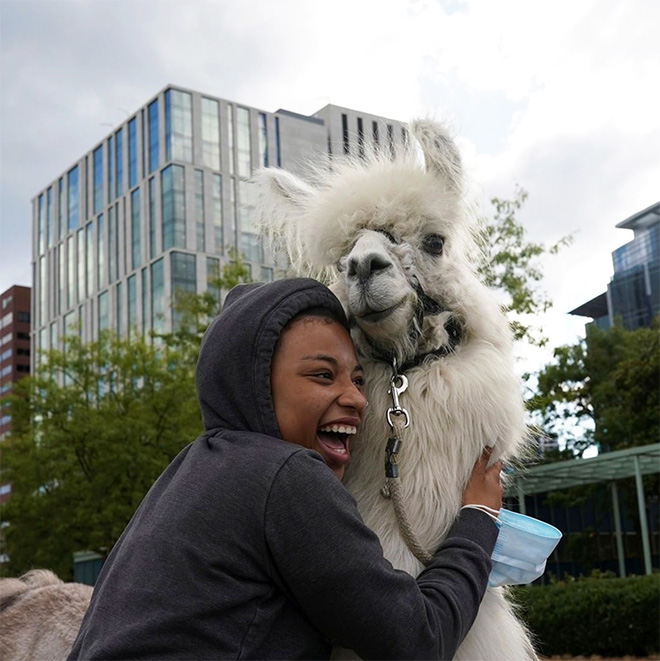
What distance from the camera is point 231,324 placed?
216 cm

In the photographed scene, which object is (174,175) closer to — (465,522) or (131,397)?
(131,397)

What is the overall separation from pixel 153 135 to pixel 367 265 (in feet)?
191

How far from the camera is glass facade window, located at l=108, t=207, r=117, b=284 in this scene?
64375 mm

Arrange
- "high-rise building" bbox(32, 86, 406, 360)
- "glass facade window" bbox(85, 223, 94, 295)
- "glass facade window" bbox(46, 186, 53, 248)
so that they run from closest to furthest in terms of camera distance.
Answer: "high-rise building" bbox(32, 86, 406, 360) < "glass facade window" bbox(85, 223, 94, 295) < "glass facade window" bbox(46, 186, 53, 248)

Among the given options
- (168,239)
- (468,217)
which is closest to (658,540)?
(468,217)

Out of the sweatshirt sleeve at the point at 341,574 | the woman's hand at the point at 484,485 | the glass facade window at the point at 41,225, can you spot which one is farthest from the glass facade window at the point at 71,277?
the sweatshirt sleeve at the point at 341,574

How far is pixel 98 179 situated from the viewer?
66.1 meters

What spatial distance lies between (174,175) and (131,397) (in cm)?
3606

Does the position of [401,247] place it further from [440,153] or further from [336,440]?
[336,440]

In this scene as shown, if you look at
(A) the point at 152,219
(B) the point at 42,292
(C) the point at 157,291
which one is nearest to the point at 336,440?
(C) the point at 157,291

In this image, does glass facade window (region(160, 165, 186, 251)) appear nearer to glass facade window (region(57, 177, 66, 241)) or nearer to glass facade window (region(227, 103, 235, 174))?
glass facade window (region(227, 103, 235, 174))

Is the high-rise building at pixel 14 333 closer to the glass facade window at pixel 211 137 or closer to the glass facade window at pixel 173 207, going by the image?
the glass facade window at pixel 173 207

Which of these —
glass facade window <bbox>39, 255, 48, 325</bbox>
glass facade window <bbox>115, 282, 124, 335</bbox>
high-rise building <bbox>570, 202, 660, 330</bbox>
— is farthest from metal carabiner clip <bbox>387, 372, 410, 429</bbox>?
glass facade window <bbox>39, 255, 48, 325</bbox>

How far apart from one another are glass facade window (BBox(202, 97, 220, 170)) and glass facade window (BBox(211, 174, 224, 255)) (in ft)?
2.82
